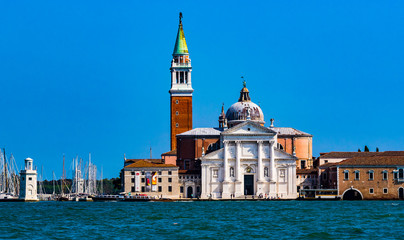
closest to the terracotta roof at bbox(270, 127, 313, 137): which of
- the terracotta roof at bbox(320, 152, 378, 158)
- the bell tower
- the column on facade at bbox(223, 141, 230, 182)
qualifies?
the terracotta roof at bbox(320, 152, 378, 158)

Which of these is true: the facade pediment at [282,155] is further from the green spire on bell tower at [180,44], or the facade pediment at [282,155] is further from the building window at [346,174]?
the green spire on bell tower at [180,44]

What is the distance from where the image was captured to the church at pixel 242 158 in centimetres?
10069

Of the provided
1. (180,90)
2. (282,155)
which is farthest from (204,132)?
(180,90)

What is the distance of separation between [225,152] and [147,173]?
28.8 feet

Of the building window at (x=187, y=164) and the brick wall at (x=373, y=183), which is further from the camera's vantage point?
the building window at (x=187, y=164)

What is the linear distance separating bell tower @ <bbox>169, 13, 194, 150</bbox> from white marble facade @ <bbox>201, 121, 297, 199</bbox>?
684 inches

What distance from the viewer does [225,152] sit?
10088cm

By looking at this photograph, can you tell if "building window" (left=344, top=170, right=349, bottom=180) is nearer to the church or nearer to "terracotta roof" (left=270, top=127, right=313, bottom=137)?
the church

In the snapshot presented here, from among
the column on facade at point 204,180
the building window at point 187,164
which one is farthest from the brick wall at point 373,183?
the building window at point 187,164

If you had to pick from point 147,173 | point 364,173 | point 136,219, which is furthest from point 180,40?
point 136,219

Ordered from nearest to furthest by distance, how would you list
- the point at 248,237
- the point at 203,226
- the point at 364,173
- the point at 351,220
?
the point at 248,237
the point at 203,226
the point at 351,220
the point at 364,173

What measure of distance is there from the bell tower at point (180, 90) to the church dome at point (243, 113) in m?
10.1

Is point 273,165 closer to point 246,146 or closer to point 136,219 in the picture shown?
point 246,146

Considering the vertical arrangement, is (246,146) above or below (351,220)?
above
